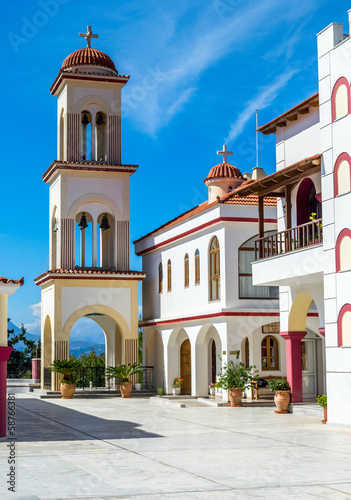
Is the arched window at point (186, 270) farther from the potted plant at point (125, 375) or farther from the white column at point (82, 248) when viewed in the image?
the white column at point (82, 248)

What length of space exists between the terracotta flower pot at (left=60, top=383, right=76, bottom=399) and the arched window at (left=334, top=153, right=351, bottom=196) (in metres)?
16.3

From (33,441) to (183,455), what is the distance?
3736mm

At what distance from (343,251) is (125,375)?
52.8 ft

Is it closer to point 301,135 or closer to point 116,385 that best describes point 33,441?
point 301,135

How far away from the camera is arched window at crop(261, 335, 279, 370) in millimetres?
28797

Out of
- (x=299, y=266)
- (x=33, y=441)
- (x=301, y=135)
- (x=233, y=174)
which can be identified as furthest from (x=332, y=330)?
(x=233, y=174)

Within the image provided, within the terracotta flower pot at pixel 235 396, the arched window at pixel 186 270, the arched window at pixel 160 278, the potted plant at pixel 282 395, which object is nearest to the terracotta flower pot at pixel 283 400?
the potted plant at pixel 282 395

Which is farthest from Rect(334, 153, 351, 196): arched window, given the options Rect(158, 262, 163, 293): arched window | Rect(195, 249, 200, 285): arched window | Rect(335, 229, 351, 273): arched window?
Rect(158, 262, 163, 293): arched window

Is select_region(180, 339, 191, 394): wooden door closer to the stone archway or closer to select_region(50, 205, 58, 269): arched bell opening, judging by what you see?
the stone archway

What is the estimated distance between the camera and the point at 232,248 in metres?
27.9

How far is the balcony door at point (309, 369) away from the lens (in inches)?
1108

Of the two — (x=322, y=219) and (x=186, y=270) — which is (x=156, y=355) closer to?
(x=186, y=270)

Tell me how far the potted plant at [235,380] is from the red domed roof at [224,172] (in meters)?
8.82

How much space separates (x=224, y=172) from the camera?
32.4m
